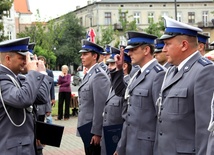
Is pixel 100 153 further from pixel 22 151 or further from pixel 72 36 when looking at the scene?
pixel 72 36

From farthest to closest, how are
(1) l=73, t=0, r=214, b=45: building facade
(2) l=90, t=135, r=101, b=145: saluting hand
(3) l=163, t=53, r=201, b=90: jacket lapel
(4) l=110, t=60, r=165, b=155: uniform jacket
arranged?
1. (1) l=73, t=0, r=214, b=45: building facade
2. (2) l=90, t=135, r=101, b=145: saluting hand
3. (4) l=110, t=60, r=165, b=155: uniform jacket
4. (3) l=163, t=53, r=201, b=90: jacket lapel

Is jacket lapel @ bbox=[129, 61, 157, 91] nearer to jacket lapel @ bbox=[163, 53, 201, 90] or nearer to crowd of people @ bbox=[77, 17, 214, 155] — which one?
crowd of people @ bbox=[77, 17, 214, 155]

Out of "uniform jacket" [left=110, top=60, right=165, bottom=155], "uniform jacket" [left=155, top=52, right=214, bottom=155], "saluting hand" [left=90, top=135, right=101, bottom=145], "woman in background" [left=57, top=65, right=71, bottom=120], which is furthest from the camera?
"woman in background" [left=57, top=65, right=71, bottom=120]

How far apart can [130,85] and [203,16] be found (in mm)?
68919

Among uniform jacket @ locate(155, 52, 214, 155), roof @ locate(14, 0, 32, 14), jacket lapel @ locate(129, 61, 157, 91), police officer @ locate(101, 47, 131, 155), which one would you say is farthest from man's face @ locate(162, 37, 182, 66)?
roof @ locate(14, 0, 32, 14)

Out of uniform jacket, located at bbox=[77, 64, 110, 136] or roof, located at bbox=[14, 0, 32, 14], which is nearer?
uniform jacket, located at bbox=[77, 64, 110, 136]

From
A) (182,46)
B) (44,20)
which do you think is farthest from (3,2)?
(182,46)

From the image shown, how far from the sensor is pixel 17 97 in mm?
4062

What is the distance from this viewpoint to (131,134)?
15.8 feet

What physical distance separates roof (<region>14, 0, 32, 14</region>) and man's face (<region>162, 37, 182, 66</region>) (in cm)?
7880

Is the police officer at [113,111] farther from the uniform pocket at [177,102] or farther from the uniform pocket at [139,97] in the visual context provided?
the uniform pocket at [177,102]

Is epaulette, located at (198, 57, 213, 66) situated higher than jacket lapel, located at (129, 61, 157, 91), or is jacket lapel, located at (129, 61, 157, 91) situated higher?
epaulette, located at (198, 57, 213, 66)

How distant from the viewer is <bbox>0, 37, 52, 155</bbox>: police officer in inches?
162

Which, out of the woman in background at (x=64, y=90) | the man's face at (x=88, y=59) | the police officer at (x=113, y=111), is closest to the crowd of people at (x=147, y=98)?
the police officer at (x=113, y=111)
